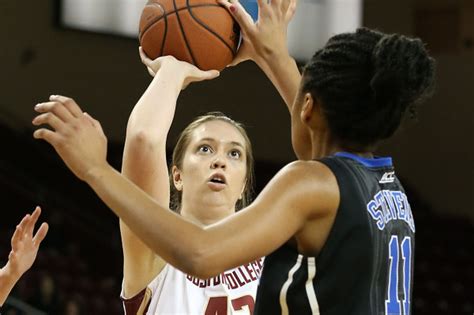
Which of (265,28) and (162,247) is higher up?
(265,28)

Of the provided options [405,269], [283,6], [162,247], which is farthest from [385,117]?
[283,6]

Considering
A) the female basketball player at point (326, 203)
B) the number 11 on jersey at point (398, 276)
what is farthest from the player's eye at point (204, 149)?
the number 11 on jersey at point (398, 276)

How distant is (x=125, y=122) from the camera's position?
38.3 feet

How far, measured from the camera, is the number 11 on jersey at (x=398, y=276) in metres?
1.87

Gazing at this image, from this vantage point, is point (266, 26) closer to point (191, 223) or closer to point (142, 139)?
point (142, 139)

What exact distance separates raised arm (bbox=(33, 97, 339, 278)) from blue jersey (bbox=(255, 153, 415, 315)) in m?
0.07

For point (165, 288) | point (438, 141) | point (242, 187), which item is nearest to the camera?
point (165, 288)

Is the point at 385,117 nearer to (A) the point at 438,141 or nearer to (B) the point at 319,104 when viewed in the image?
(B) the point at 319,104

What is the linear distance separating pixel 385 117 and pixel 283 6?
27.8 inches

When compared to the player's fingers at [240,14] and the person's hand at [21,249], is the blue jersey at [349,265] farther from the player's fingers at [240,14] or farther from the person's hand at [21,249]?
the person's hand at [21,249]

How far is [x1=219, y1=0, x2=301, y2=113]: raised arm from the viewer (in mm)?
2387

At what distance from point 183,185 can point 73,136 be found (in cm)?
132

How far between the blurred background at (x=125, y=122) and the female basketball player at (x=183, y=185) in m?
4.88

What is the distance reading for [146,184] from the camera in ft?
7.66
